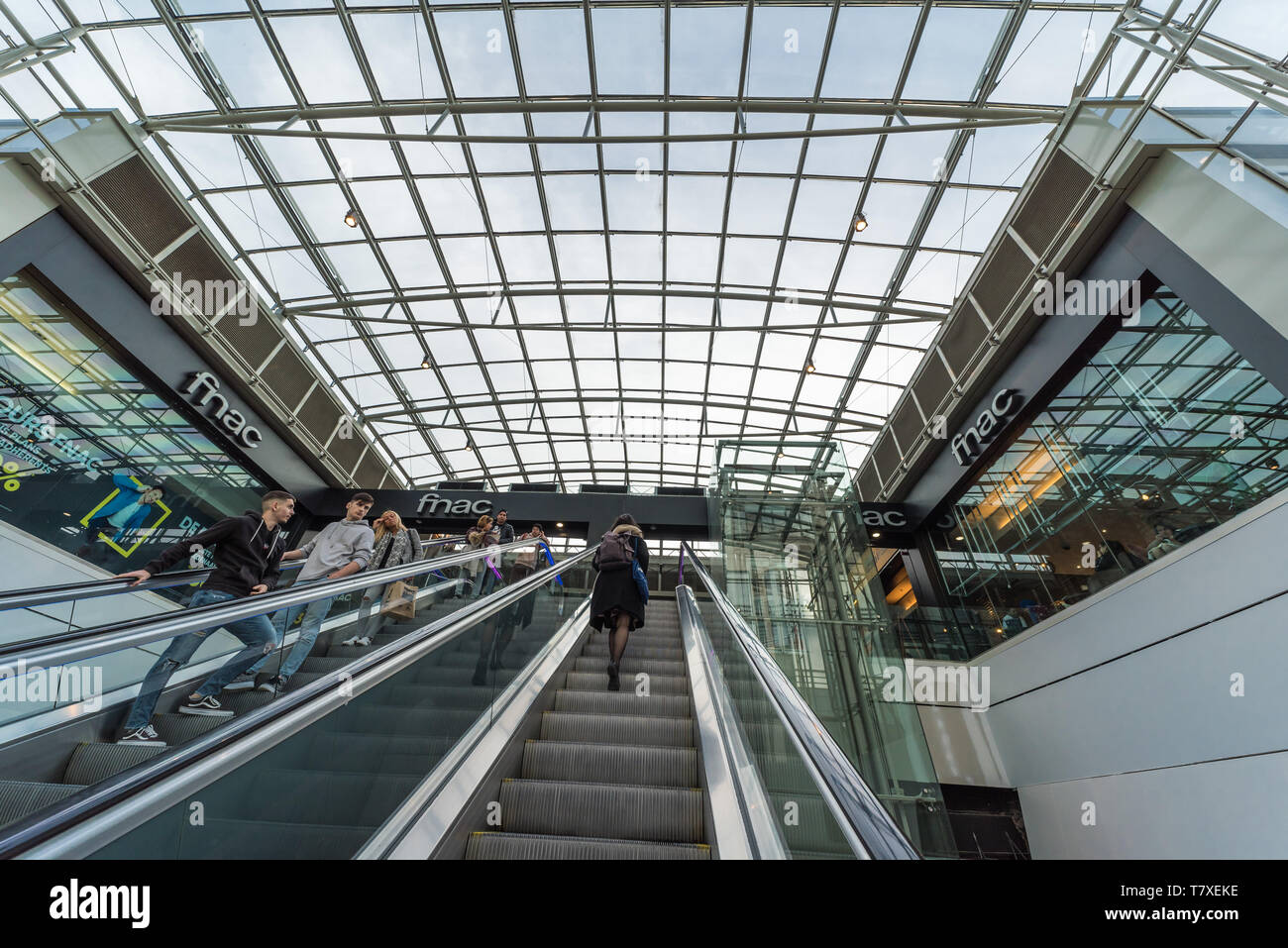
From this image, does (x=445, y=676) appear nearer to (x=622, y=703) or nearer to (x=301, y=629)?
(x=301, y=629)

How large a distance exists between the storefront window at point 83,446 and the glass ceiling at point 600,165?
3266mm

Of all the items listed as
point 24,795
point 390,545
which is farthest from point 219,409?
point 24,795

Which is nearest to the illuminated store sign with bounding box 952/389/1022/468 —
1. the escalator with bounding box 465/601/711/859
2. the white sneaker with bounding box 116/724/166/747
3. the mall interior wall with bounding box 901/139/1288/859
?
the mall interior wall with bounding box 901/139/1288/859

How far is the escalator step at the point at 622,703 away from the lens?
15.7ft

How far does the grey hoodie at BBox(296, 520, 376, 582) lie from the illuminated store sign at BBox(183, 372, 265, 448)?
8.48 m

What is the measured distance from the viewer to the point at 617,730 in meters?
4.33

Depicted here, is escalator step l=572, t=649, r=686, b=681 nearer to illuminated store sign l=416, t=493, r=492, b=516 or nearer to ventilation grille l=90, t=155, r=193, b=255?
illuminated store sign l=416, t=493, r=492, b=516

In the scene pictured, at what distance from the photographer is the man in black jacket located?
7.77 feet

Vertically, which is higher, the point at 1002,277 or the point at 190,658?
the point at 1002,277

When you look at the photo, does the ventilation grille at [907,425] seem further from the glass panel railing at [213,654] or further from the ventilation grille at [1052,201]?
the glass panel railing at [213,654]

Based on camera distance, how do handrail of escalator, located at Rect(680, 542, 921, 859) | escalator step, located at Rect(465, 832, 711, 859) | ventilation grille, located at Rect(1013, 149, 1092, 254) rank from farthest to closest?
→ ventilation grille, located at Rect(1013, 149, 1092, 254) < escalator step, located at Rect(465, 832, 711, 859) < handrail of escalator, located at Rect(680, 542, 921, 859)

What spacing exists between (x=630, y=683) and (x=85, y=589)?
3979 millimetres

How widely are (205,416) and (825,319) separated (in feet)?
46.1

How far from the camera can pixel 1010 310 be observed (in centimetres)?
952
